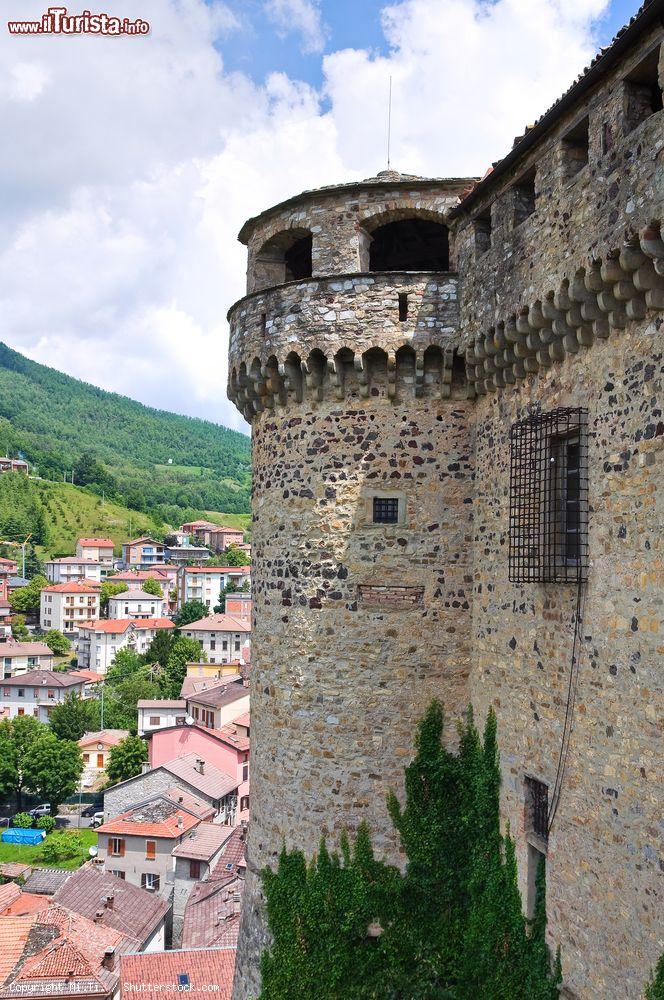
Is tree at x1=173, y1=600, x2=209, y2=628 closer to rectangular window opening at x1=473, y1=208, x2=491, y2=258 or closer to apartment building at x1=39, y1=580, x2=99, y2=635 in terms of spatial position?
apartment building at x1=39, y1=580, x2=99, y2=635

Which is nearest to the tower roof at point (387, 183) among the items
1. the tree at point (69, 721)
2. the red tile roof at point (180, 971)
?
the red tile roof at point (180, 971)

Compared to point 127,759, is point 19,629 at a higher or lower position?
higher

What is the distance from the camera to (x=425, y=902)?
10836mm

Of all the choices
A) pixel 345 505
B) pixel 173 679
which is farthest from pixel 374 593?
pixel 173 679

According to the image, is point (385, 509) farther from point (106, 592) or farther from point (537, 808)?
point (106, 592)

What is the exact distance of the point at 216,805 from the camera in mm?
51156

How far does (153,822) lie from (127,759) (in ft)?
67.4

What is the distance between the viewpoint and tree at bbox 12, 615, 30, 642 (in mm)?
115062

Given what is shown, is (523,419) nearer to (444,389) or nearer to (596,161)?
(444,389)

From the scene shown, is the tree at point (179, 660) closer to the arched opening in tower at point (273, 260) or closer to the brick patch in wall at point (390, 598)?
the arched opening in tower at point (273, 260)

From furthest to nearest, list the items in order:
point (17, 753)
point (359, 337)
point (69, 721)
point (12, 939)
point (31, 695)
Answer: point (31, 695) < point (69, 721) < point (17, 753) < point (12, 939) < point (359, 337)

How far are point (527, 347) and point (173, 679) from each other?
286ft

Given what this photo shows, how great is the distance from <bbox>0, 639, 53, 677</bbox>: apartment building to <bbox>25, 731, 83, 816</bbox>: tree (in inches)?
1102

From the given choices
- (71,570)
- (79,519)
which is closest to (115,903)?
(71,570)
